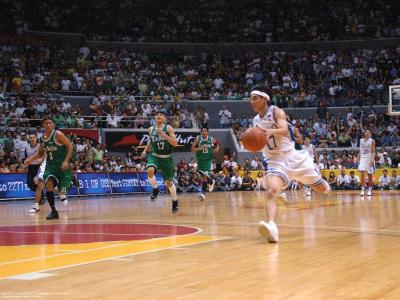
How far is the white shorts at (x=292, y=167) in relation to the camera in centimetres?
844

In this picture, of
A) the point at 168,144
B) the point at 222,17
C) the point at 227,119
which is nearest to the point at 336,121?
the point at 227,119

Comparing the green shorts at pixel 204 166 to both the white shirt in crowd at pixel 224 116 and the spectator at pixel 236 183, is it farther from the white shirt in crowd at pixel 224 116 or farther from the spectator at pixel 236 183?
the white shirt in crowd at pixel 224 116

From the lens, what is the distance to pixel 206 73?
3725cm

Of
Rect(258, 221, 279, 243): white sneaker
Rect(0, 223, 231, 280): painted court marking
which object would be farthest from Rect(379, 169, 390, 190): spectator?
Rect(258, 221, 279, 243): white sneaker

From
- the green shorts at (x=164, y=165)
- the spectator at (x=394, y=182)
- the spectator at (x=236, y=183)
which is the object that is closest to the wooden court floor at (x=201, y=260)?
the green shorts at (x=164, y=165)

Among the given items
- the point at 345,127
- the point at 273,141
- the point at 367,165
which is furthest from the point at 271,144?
the point at 345,127

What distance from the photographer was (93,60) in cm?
3556

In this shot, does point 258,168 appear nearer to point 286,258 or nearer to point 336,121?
point 336,121

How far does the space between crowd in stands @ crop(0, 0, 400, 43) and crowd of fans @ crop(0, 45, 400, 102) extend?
5.32 feet

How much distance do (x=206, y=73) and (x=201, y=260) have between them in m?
31.4

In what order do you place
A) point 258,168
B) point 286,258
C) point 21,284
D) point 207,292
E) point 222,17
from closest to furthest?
point 207,292
point 21,284
point 286,258
point 258,168
point 222,17

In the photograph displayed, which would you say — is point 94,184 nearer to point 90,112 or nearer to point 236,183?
point 236,183

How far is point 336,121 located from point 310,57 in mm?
6860

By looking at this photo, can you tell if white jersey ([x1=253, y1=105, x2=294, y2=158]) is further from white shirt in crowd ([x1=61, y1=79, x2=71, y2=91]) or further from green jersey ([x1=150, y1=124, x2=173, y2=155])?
white shirt in crowd ([x1=61, y1=79, x2=71, y2=91])
